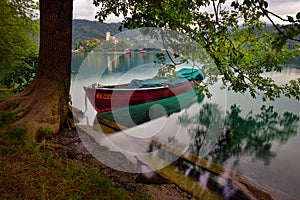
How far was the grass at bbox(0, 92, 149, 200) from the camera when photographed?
2.17 m

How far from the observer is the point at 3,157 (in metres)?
2.61

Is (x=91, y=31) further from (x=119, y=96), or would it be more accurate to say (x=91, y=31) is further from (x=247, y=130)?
(x=247, y=130)

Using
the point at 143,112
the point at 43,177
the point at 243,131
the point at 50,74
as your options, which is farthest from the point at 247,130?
the point at 43,177

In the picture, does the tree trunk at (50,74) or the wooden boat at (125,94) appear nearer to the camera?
the tree trunk at (50,74)

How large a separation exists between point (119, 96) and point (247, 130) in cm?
532

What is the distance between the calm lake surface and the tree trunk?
1429 mm

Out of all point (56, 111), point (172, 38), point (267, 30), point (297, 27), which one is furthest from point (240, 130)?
point (297, 27)

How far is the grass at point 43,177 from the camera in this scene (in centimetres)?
217

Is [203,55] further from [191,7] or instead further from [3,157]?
[3,157]

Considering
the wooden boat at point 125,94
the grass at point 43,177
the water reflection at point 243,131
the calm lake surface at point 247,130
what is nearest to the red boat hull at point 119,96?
the wooden boat at point 125,94

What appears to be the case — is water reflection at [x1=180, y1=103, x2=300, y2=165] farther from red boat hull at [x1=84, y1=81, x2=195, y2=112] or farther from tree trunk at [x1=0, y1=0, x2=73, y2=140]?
tree trunk at [x1=0, y1=0, x2=73, y2=140]

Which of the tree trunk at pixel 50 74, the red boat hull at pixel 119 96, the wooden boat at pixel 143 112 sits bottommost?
the wooden boat at pixel 143 112

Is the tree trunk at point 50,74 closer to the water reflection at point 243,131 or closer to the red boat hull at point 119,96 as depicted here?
the water reflection at point 243,131

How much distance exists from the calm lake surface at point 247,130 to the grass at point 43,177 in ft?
8.94
